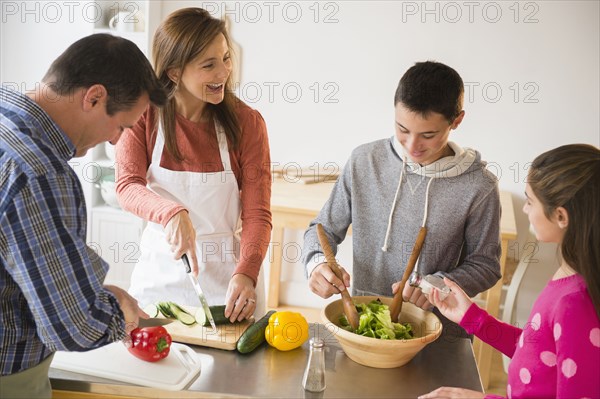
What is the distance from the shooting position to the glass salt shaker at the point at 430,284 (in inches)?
66.2

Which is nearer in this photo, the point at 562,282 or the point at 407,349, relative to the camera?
the point at 562,282

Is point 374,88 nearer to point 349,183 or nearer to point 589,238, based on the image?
point 349,183

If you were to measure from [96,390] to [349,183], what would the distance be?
939 millimetres

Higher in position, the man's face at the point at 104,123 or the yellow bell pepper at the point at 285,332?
the man's face at the point at 104,123

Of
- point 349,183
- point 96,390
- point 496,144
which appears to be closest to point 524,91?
point 496,144

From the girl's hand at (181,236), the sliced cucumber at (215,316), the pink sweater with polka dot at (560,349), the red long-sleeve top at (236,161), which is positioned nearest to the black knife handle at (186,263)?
the girl's hand at (181,236)

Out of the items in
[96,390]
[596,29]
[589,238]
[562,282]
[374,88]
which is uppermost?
[596,29]

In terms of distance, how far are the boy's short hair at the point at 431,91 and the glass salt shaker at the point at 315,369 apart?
683mm

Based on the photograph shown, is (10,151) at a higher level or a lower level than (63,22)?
lower

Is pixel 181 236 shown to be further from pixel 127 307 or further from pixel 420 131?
pixel 420 131

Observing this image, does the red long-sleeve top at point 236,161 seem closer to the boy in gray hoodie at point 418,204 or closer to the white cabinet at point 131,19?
the boy in gray hoodie at point 418,204

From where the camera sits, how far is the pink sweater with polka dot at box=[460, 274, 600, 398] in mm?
1292

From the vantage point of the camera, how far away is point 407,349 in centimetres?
161

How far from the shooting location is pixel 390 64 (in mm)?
3893
